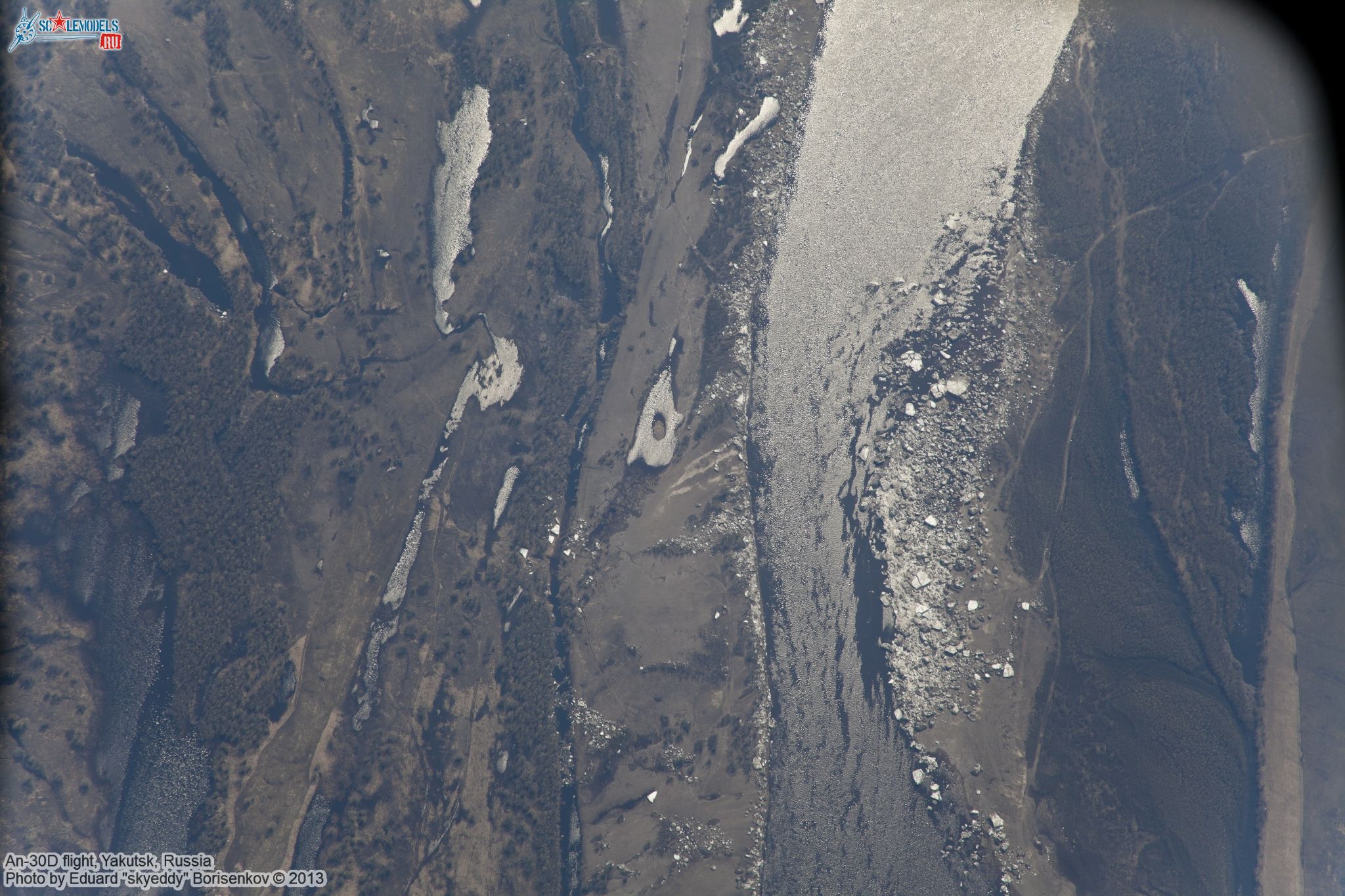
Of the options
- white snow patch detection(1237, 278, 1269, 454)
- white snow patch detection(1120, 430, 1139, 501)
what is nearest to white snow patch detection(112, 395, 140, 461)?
white snow patch detection(1120, 430, 1139, 501)

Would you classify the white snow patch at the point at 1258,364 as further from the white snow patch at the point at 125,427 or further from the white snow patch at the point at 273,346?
the white snow patch at the point at 125,427

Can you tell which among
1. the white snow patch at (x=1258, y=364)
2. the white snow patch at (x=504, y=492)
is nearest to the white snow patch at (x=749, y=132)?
the white snow patch at (x=504, y=492)

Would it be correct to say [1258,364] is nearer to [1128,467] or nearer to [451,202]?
[1128,467]

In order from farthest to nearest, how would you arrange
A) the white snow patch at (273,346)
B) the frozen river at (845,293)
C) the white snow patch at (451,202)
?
1. the white snow patch at (451,202)
2. the frozen river at (845,293)
3. the white snow patch at (273,346)

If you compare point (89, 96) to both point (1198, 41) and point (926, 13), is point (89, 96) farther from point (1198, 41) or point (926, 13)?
point (1198, 41)

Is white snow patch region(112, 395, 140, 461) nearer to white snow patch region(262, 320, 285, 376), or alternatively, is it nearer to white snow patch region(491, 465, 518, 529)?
white snow patch region(262, 320, 285, 376)

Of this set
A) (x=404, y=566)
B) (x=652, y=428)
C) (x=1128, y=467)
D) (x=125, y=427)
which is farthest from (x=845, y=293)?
(x=125, y=427)

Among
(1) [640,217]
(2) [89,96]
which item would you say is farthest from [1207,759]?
(2) [89,96]
